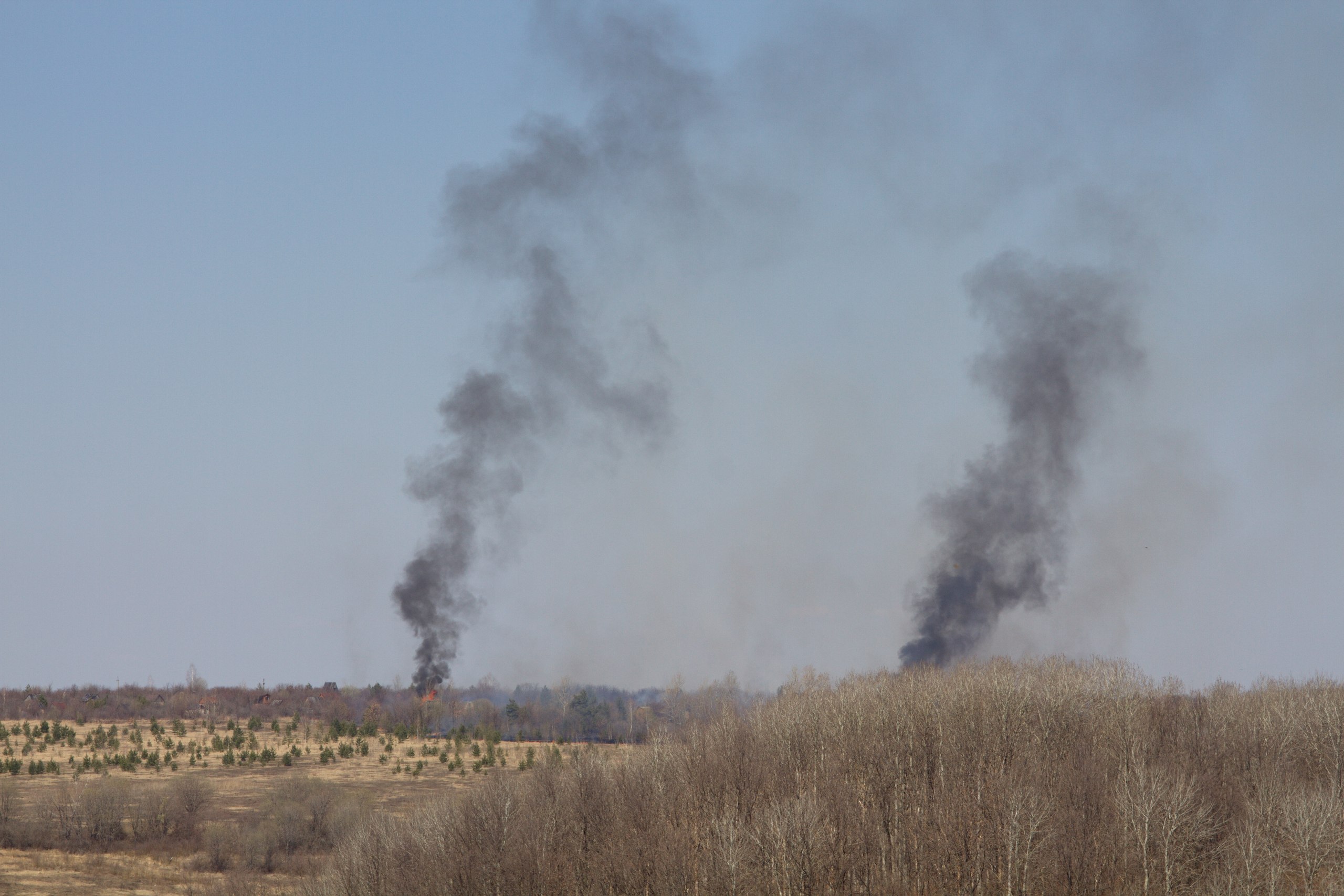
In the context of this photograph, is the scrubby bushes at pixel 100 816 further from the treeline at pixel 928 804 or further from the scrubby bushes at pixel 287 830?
the treeline at pixel 928 804

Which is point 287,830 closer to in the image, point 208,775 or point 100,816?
point 100,816

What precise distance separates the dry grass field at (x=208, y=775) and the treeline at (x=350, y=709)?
3312 millimetres

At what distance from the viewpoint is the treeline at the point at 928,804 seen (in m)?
55.8

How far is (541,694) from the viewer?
144m

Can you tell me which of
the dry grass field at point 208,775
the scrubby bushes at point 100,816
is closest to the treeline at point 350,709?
the dry grass field at point 208,775

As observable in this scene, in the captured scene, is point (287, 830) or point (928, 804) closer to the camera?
point (287, 830)

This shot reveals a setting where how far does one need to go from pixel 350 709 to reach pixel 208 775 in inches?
944

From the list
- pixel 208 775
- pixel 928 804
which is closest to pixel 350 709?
pixel 208 775

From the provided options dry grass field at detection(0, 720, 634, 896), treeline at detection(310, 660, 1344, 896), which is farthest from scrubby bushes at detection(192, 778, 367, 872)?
treeline at detection(310, 660, 1344, 896)

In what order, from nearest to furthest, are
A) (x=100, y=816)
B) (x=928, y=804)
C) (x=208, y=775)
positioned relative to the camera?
1. (x=100, y=816)
2. (x=928, y=804)
3. (x=208, y=775)

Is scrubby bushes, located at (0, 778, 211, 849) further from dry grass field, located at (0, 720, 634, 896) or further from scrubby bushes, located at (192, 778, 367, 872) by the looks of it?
scrubby bushes, located at (192, 778, 367, 872)

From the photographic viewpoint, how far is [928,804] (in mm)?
67312

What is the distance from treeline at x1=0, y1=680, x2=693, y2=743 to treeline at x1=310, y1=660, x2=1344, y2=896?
16.5 metres

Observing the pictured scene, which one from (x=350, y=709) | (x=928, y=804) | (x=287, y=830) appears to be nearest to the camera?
(x=287, y=830)
